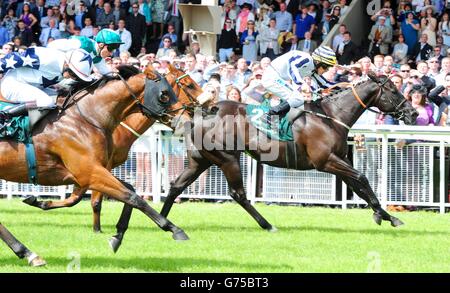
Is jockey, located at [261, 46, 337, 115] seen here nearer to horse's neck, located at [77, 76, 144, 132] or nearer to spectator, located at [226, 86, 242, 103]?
spectator, located at [226, 86, 242, 103]

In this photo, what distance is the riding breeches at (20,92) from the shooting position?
9781mm

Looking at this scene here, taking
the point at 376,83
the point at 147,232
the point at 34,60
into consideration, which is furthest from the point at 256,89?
the point at 34,60

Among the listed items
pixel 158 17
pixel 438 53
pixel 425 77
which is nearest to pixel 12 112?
pixel 425 77

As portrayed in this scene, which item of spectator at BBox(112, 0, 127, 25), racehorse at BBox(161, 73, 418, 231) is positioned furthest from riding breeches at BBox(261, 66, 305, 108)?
spectator at BBox(112, 0, 127, 25)

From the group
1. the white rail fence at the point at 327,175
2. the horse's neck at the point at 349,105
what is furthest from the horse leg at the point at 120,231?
the white rail fence at the point at 327,175

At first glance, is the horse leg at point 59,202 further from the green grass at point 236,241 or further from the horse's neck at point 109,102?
the horse's neck at point 109,102

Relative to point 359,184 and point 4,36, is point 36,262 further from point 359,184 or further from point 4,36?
point 4,36

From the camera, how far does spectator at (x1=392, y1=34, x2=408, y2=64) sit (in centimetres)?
1798

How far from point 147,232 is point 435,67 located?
20.4 ft

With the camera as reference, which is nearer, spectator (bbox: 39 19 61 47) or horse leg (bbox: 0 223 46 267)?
horse leg (bbox: 0 223 46 267)

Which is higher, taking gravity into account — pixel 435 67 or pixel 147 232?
pixel 435 67

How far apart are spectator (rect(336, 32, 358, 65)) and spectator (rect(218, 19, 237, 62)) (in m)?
2.18
